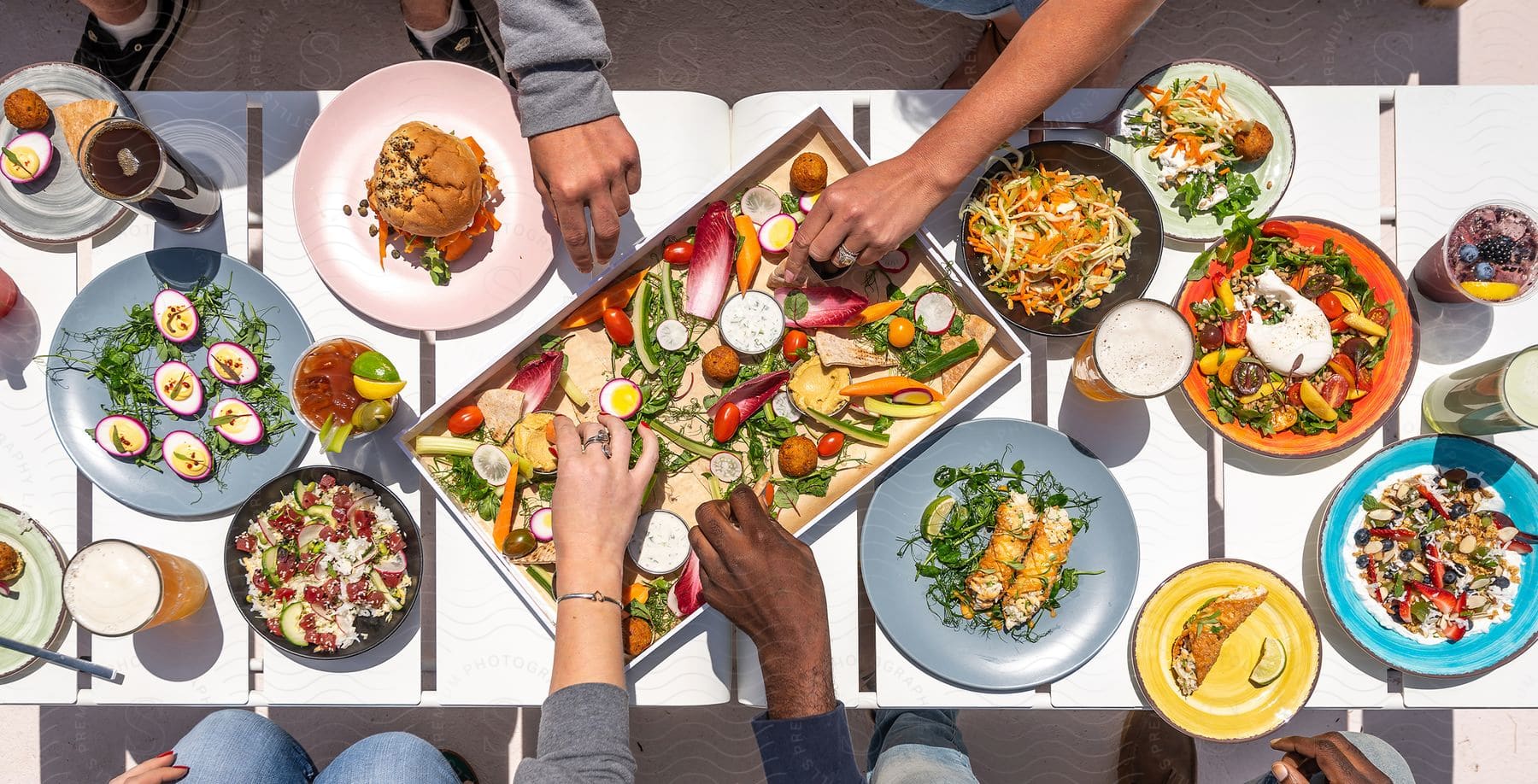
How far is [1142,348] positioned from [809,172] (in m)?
0.90

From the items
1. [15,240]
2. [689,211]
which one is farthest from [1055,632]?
[15,240]

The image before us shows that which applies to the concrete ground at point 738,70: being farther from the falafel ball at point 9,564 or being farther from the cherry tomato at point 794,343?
the cherry tomato at point 794,343

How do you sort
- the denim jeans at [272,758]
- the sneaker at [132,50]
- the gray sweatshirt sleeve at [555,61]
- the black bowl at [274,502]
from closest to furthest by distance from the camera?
the gray sweatshirt sleeve at [555,61] < the black bowl at [274,502] < the denim jeans at [272,758] < the sneaker at [132,50]

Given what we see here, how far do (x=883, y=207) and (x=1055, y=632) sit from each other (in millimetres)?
1133

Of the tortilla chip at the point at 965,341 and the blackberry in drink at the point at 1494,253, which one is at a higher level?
the blackberry in drink at the point at 1494,253

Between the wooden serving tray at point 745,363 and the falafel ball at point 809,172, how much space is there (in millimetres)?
53

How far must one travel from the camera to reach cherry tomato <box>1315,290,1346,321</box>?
194 centimetres

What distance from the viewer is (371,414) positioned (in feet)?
6.23

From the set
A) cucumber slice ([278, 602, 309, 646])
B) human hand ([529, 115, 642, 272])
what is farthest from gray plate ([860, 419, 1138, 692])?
cucumber slice ([278, 602, 309, 646])

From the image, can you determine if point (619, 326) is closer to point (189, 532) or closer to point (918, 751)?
point (189, 532)

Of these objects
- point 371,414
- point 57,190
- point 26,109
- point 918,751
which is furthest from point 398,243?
point 918,751

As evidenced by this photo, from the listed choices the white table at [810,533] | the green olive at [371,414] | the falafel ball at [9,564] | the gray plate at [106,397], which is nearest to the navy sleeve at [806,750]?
the white table at [810,533]

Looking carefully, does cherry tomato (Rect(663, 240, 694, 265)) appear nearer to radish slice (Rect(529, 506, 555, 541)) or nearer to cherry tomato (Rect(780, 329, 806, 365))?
cherry tomato (Rect(780, 329, 806, 365))

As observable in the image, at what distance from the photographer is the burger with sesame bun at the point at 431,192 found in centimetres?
188
